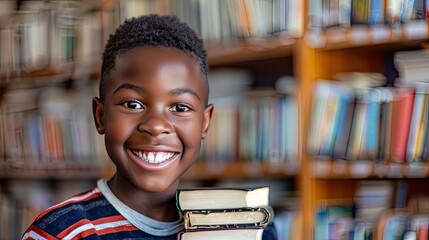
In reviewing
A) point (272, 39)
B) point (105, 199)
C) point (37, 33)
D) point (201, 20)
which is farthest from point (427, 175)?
point (37, 33)

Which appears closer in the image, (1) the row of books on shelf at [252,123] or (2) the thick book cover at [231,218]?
(2) the thick book cover at [231,218]

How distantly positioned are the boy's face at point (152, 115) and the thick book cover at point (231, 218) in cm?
8

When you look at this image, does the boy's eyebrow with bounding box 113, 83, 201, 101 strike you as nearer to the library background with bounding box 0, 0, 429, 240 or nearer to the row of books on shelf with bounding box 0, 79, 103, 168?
the library background with bounding box 0, 0, 429, 240

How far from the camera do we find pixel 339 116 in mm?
1937

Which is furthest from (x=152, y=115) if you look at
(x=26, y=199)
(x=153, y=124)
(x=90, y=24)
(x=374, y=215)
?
(x=26, y=199)

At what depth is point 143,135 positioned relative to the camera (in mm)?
971

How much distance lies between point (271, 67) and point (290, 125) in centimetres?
30

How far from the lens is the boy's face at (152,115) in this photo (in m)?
0.97

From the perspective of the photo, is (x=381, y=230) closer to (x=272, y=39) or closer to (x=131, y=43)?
(x=272, y=39)

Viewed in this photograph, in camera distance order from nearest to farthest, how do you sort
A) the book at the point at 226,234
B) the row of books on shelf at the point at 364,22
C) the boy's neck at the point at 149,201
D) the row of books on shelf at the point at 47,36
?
the book at the point at 226,234, the boy's neck at the point at 149,201, the row of books on shelf at the point at 364,22, the row of books on shelf at the point at 47,36

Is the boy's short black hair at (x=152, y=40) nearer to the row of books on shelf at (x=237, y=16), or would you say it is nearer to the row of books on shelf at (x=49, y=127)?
the row of books on shelf at (x=237, y=16)

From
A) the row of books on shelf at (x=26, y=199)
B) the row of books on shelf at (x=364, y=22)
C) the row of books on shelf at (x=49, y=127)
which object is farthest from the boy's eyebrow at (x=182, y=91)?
the row of books on shelf at (x=26, y=199)

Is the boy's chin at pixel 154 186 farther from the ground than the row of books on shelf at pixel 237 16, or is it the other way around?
the row of books on shelf at pixel 237 16

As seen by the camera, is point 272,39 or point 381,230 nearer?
point 381,230
